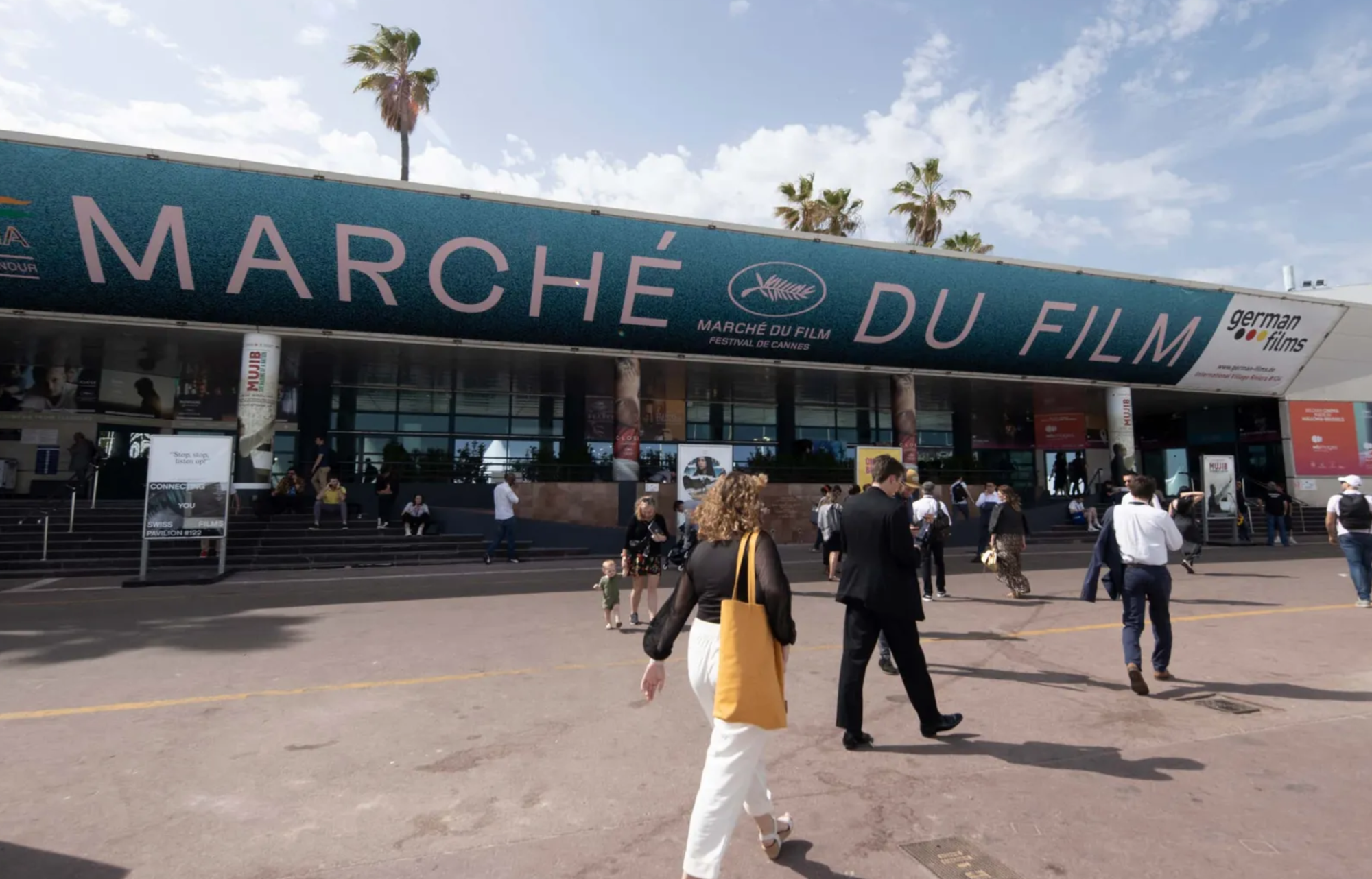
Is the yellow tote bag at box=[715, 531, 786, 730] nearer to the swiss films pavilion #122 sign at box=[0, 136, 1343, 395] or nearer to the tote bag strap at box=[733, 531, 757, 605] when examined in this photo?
the tote bag strap at box=[733, 531, 757, 605]

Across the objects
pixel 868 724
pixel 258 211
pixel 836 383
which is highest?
pixel 258 211

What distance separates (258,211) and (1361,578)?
18.8 metres

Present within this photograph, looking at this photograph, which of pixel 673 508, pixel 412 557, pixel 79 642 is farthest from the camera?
pixel 673 508

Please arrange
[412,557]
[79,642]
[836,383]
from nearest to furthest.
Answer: [79,642], [412,557], [836,383]

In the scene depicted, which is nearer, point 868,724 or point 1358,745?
point 1358,745

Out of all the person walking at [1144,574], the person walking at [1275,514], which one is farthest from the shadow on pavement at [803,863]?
the person walking at [1275,514]

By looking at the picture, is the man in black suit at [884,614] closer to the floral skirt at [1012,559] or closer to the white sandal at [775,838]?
the white sandal at [775,838]

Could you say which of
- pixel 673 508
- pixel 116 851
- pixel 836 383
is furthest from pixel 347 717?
pixel 836 383

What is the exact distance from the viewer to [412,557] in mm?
15000

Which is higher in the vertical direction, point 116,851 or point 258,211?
point 258,211

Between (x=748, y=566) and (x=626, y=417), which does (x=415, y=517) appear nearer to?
(x=626, y=417)

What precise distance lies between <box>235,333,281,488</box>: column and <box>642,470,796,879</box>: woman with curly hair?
1519cm

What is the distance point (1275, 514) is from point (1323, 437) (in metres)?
9.71

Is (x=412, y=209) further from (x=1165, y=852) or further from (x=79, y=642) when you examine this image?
(x=1165, y=852)
